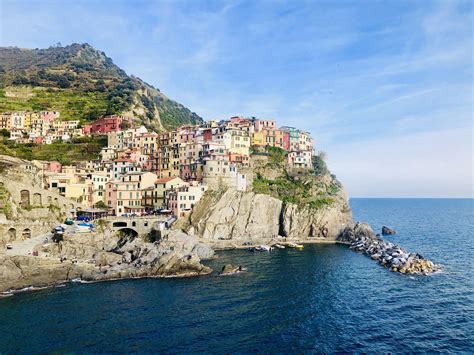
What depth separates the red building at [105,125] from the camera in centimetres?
12706

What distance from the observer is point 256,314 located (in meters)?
43.1

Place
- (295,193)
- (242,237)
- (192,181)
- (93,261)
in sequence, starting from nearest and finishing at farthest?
(93,261), (242,237), (192,181), (295,193)

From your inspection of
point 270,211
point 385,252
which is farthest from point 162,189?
point 385,252

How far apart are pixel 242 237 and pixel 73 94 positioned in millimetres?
122785

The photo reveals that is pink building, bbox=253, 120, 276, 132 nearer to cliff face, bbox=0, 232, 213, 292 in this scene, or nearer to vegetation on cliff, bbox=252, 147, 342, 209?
vegetation on cliff, bbox=252, 147, 342, 209

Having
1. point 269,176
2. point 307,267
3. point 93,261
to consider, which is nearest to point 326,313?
point 307,267

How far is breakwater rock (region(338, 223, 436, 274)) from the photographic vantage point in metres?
63.9

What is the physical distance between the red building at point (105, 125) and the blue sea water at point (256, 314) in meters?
81.9

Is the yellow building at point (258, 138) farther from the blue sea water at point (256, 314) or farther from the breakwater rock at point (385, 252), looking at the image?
the blue sea water at point (256, 314)

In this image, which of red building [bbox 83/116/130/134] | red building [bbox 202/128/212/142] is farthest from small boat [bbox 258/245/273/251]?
red building [bbox 83/116/130/134]

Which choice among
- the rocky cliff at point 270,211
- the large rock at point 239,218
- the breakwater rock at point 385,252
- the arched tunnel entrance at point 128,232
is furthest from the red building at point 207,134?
the breakwater rock at point 385,252

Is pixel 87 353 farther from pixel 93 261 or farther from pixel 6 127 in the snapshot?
pixel 6 127

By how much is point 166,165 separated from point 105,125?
39.9 meters

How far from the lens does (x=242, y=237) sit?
8781 centimetres
